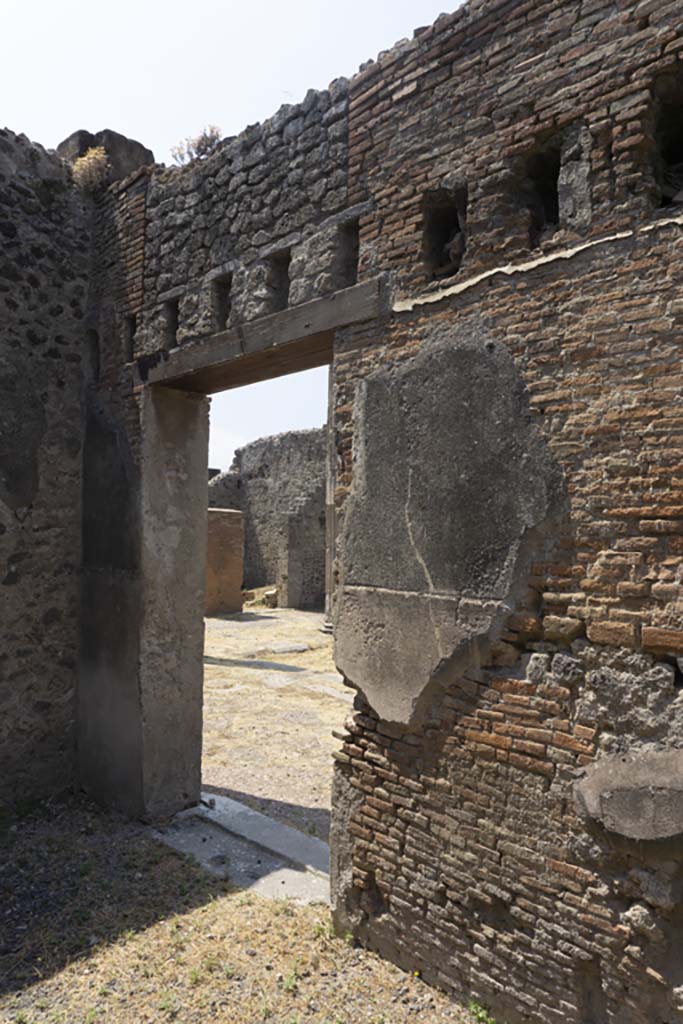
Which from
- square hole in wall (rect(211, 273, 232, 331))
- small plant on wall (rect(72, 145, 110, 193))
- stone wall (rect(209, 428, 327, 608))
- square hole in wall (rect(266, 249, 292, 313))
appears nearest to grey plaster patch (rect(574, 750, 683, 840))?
square hole in wall (rect(266, 249, 292, 313))

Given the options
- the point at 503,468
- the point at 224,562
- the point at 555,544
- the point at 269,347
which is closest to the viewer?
the point at 555,544

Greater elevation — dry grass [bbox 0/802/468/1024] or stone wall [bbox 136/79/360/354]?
stone wall [bbox 136/79/360/354]

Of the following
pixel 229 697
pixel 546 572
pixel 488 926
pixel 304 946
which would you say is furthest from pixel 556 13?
pixel 229 697

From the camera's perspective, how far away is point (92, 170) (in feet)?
18.4

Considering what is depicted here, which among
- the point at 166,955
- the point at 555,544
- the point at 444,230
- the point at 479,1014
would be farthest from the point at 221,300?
the point at 479,1014

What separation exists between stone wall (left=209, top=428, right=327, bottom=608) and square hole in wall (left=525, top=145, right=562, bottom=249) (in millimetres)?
15652

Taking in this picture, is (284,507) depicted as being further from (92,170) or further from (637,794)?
(637,794)

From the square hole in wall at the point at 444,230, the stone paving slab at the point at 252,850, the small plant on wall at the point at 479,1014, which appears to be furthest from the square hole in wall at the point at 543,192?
the stone paving slab at the point at 252,850

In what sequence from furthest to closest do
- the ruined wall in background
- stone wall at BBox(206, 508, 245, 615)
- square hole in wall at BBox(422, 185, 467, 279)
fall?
stone wall at BBox(206, 508, 245, 615), the ruined wall in background, square hole in wall at BBox(422, 185, 467, 279)

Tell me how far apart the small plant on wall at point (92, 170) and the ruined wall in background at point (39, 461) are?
90mm

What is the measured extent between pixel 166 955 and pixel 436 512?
262cm

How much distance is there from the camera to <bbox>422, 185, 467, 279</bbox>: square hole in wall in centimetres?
337

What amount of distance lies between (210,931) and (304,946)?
53 centimetres

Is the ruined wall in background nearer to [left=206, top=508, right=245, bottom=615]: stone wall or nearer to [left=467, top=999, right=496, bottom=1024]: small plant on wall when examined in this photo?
[left=467, top=999, right=496, bottom=1024]: small plant on wall
